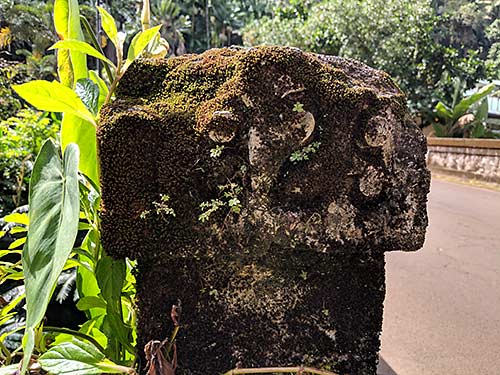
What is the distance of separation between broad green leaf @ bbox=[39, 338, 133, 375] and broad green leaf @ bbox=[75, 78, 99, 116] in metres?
0.49

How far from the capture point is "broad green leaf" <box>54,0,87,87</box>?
105cm

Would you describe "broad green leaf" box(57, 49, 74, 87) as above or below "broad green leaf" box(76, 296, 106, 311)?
above

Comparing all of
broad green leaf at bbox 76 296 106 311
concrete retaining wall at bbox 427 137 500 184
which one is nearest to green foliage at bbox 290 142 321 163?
broad green leaf at bbox 76 296 106 311

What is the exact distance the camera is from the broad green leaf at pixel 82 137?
1033 mm

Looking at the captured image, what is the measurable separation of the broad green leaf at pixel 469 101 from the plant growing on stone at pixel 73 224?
1115cm

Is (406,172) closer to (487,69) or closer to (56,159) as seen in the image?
(56,159)

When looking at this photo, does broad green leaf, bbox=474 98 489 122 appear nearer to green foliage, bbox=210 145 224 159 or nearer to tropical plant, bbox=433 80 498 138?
tropical plant, bbox=433 80 498 138

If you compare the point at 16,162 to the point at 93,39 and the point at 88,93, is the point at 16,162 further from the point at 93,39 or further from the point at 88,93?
the point at 88,93

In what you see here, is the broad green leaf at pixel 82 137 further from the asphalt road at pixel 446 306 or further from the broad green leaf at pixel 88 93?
the asphalt road at pixel 446 306

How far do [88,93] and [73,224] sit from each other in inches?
16.3

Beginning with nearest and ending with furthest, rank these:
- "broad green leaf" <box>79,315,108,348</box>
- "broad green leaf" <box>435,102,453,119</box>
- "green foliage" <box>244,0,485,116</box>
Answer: "broad green leaf" <box>79,315,108,348</box> → "broad green leaf" <box>435,102,453,119</box> → "green foliage" <box>244,0,485,116</box>

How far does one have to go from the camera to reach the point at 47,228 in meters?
0.76

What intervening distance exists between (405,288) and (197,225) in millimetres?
1867

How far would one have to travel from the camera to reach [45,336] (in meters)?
1.03
